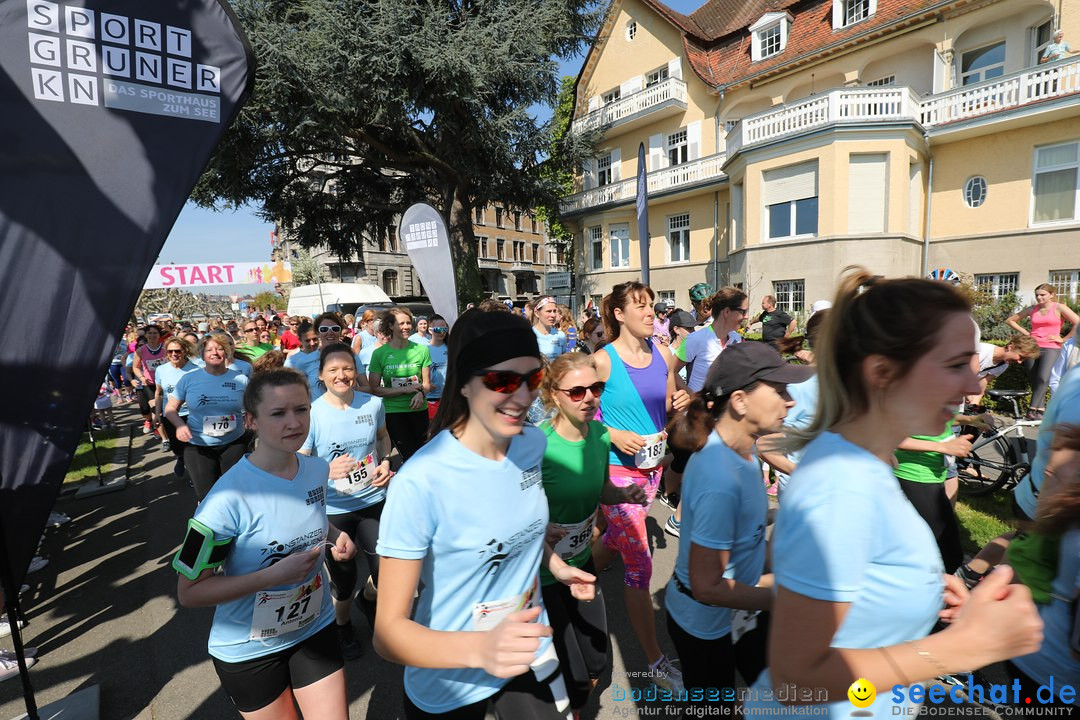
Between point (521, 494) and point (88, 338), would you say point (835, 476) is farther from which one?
point (88, 338)

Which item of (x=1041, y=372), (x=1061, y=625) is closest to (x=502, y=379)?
(x=1061, y=625)

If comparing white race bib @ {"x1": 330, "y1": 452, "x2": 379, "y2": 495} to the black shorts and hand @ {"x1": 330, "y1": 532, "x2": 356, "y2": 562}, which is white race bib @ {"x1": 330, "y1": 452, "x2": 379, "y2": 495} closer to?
hand @ {"x1": 330, "y1": 532, "x2": 356, "y2": 562}

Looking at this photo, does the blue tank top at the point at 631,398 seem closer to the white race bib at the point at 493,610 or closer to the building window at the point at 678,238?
the white race bib at the point at 493,610

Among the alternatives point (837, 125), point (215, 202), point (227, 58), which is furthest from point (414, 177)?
Answer: point (227, 58)

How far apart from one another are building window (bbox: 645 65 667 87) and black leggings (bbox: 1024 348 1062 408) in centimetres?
1924

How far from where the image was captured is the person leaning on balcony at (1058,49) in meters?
13.3

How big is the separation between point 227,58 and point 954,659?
3.28 meters

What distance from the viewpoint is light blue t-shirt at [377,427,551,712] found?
1.54m

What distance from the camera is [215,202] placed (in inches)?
679

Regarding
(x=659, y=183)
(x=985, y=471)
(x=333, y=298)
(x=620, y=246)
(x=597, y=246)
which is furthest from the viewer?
(x=597, y=246)

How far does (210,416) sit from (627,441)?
3.97 meters

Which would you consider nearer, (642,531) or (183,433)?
(642,531)

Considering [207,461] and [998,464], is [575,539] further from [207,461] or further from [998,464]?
[998,464]

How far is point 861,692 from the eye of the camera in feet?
3.77
